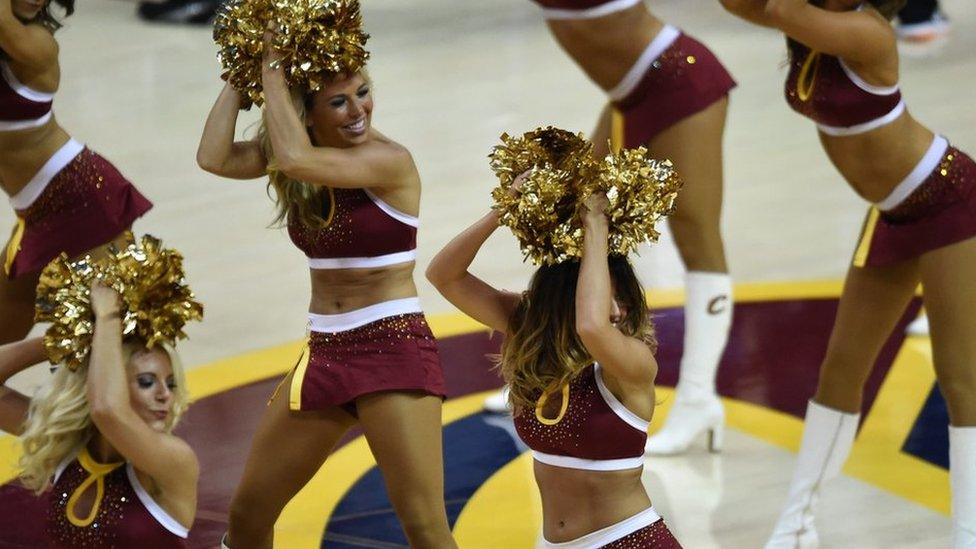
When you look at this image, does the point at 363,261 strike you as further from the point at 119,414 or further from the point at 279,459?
the point at 119,414

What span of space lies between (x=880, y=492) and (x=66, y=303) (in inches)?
112

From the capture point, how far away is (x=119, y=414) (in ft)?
10.2

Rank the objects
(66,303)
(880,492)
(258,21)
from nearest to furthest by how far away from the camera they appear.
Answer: (66,303)
(258,21)
(880,492)

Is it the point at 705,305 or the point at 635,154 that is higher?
the point at 635,154

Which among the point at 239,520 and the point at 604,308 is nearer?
the point at 604,308

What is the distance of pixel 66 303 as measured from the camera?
10.6ft

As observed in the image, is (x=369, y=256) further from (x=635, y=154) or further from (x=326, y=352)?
(x=635, y=154)

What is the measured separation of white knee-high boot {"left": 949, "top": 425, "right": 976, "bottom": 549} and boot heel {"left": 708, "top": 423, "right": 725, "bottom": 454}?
108 centimetres

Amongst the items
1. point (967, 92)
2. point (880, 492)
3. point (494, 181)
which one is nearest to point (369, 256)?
point (880, 492)

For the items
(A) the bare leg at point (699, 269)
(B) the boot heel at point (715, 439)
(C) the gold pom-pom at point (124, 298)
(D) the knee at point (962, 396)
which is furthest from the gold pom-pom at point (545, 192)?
(B) the boot heel at point (715, 439)

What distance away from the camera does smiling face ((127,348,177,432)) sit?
3.23m

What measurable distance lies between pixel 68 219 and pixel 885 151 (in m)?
2.29

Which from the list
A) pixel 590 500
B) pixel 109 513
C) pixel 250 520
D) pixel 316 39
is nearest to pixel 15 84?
pixel 316 39

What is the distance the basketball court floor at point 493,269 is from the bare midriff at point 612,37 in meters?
0.54
